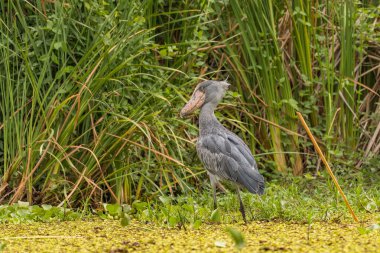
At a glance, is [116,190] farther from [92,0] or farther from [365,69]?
[365,69]

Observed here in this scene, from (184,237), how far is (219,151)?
3.45 ft

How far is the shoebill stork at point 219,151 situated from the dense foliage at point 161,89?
0.96 ft

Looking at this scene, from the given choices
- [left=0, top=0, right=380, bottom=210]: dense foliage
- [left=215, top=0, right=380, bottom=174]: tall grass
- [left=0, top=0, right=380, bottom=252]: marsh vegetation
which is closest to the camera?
[left=0, top=0, right=380, bottom=252]: marsh vegetation

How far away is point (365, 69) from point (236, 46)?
113 centimetres

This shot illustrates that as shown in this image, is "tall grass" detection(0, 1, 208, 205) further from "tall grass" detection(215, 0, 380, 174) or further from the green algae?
"tall grass" detection(215, 0, 380, 174)

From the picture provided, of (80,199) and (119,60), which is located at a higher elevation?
(119,60)

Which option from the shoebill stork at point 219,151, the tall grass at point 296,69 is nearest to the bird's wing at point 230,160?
the shoebill stork at point 219,151

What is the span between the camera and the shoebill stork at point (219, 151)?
4676mm

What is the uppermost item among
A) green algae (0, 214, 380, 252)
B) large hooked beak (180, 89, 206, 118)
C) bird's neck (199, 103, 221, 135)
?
large hooked beak (180, 89, 206, 118)

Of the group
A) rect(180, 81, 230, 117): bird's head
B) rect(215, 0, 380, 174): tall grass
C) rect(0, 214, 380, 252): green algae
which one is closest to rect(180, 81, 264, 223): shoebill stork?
rect(180, 81, 230, 117): bird's head

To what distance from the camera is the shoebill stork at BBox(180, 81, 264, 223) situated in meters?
4.68

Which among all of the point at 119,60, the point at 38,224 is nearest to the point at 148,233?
the point at 38,224

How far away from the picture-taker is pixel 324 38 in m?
6.39

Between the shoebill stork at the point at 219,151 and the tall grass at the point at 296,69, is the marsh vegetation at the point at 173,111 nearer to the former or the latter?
the tall grass at the point at 296,69
